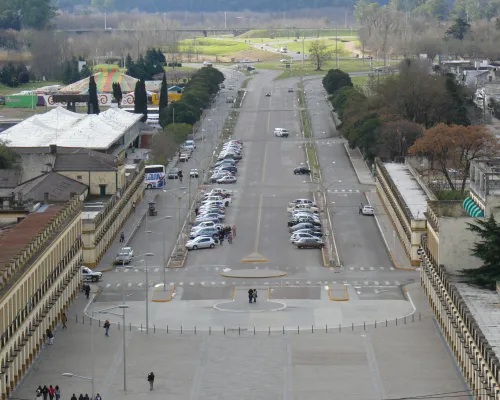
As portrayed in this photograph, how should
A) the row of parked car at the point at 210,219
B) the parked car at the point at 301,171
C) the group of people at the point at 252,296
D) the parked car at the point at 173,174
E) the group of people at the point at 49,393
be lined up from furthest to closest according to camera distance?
the parked car at the point at 301,171, the parked car at the point at 173,174, the row of parked car at the point at 210,219, the group of people at the point at 252,296, the group of people at the point at 49,393

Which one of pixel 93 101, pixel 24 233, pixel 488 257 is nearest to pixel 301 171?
pixel 93 101

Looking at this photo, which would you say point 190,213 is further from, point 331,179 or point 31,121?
point 31,121

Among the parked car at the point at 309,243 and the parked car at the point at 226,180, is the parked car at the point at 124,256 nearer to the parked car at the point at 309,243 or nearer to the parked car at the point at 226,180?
the parked car at the point at 309,243

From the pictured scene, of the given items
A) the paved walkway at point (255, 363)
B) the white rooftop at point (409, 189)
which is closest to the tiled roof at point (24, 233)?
the paved walkway at point (255, 363)

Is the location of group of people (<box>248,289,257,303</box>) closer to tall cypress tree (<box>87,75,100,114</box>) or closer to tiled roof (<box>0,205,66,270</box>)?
tiled roof (<box>0,205,66,270</box>)

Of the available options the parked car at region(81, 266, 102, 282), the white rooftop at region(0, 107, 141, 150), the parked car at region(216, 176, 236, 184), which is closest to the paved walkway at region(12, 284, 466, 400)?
the parked car at region(81, 266, 102, 282)

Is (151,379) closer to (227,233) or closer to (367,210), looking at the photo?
(227,233)
